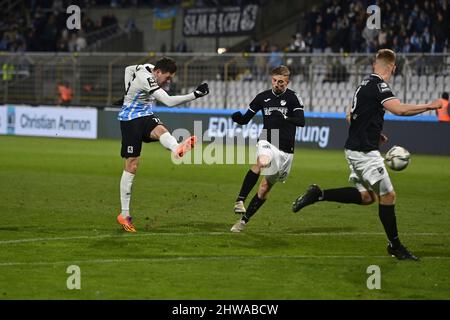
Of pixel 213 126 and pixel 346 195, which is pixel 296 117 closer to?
pixel 346 195

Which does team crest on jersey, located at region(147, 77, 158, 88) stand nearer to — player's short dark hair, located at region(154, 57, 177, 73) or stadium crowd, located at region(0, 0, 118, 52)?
player's short dark hair, located at region(154, 57, 177, 73)

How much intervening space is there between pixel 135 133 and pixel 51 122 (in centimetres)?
2267

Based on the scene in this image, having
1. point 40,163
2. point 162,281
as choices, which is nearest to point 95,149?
point 40,163

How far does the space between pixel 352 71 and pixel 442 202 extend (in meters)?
13.7

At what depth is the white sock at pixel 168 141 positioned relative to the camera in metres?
12.1

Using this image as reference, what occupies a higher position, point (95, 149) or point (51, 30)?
point (51, 30)

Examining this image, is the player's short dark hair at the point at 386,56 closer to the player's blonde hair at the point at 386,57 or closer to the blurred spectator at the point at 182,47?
the player's blonde hair at the point at 386,57

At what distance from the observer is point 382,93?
33.2ft

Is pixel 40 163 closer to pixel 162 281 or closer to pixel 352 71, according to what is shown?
pixel 352 71

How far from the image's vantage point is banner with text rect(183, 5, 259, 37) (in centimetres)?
3797

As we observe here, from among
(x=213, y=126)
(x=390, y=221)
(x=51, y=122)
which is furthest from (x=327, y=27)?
(x=390, y=221)

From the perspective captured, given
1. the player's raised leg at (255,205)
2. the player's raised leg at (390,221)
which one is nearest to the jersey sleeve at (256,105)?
the player's raised leg at (255,205)
